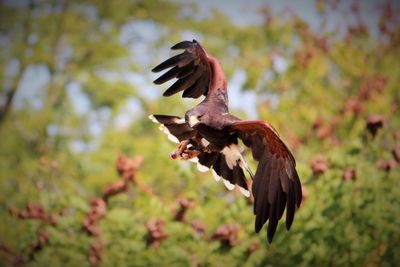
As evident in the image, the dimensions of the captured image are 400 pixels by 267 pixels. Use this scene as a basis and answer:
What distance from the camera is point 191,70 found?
4316mm

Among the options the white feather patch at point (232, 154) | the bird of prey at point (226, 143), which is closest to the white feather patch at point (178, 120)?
the bird of prey at point (226, 143)

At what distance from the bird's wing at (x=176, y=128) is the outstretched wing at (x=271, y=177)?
0.32 m

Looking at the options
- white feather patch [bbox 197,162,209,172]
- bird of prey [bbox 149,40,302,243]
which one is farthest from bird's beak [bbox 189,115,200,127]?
white feather patch [bbox 197,162,209,172]

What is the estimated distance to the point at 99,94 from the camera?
12.1m

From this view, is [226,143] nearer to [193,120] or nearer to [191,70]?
[193,120]

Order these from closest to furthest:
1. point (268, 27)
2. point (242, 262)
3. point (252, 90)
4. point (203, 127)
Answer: point (203, 127) < point (242, 262) < point (252, 90) < point (268, 27)

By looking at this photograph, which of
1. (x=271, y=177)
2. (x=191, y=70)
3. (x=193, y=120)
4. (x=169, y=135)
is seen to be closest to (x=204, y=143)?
(x=169, y=135)

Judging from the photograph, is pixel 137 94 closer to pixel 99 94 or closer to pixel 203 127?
pixel 99 94

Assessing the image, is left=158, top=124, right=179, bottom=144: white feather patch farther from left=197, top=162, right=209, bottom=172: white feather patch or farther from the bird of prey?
left=197, top=162, right=209, bottom=172: white feather patch

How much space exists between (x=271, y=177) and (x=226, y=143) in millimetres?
385

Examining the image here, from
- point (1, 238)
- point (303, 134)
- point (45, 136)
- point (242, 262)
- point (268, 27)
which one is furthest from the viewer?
point (45, 136)

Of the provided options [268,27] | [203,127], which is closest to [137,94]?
[268,27]

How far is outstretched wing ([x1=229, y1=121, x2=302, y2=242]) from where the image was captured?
3.44 m

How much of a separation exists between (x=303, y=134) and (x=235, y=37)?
209 inches
